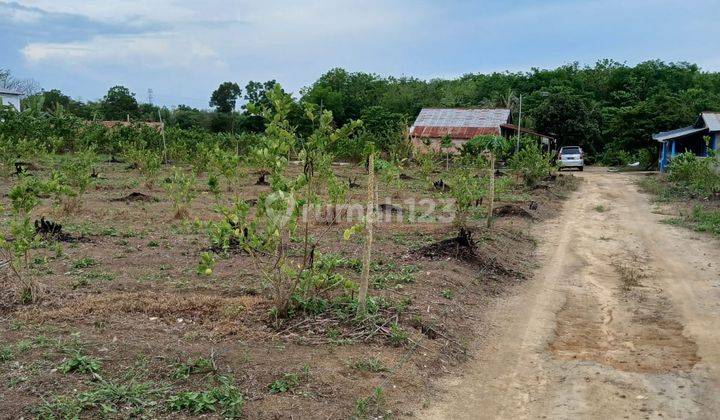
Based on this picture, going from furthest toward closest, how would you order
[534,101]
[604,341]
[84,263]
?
1. [534,101]
2. [84,263]
3. [604,341]

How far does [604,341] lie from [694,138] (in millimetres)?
24933

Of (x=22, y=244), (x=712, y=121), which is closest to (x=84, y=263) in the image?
(x=22, y=244)

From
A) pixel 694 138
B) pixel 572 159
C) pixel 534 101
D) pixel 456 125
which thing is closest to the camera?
pixel 694 138

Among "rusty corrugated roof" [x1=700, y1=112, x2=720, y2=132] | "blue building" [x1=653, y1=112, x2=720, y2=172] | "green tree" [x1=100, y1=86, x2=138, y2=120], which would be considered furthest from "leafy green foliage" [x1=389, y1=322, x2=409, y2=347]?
"green tree" [x1=100, y1=86, x2=138, y2=120]

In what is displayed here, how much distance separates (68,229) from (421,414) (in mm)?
6893

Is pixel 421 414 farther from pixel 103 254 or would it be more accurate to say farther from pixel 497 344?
pixel 103 254

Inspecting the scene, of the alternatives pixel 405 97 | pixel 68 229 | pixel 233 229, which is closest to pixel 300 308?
pixel 233 229

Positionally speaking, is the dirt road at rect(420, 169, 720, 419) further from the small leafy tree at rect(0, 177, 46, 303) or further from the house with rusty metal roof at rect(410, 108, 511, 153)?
the house with rusty metal roof at rect(410, 108, 511, 153)

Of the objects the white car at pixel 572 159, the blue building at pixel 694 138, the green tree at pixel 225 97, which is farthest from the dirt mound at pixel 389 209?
the green tree at pixel 225 97

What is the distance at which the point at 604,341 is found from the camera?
5641mm

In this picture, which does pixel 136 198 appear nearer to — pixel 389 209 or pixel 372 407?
pixel 389 209

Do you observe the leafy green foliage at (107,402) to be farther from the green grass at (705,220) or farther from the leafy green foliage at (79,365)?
the green grass at (705,220)

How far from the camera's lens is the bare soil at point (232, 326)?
4023 mm

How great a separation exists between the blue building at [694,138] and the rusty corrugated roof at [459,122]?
8.25 metres
